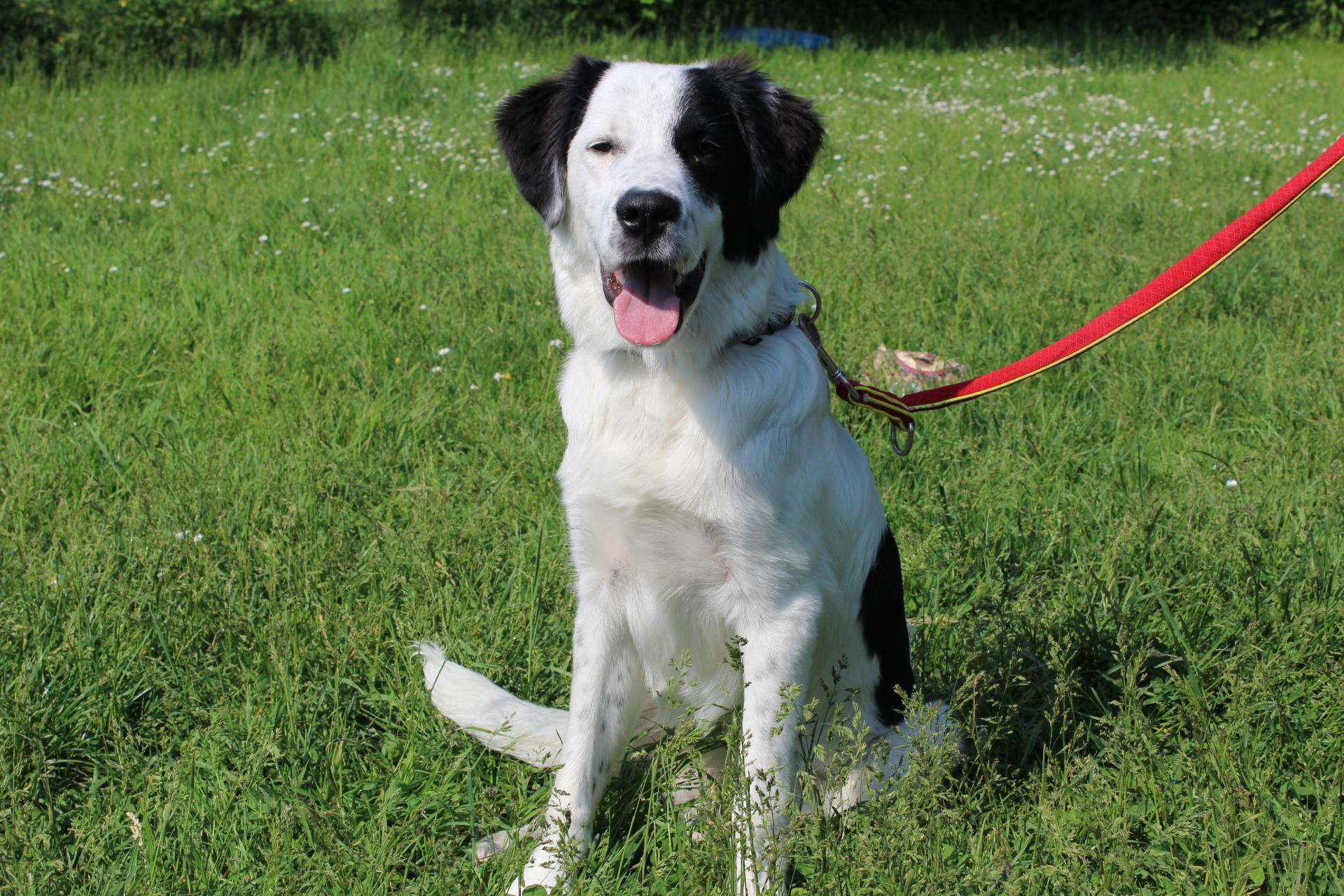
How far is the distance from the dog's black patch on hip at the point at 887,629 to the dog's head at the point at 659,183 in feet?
2.01

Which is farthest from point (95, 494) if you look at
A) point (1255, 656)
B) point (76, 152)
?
point (76, 152)

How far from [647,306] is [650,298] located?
0.02 meters

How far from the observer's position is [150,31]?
28.7 feet

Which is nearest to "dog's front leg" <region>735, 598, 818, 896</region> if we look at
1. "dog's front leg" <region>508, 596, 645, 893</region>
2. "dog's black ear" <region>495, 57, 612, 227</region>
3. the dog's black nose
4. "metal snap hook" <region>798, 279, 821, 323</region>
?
"dog's front leg" <region>508, 596, 645, 893</region>

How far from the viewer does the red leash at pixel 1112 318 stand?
2.26 m

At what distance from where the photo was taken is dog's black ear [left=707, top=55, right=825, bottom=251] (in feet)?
7.53

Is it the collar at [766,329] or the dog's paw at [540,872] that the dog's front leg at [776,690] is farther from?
the collar at [766,329]

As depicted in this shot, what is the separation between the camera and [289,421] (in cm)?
368

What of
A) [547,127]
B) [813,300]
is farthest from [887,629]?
[547,127]

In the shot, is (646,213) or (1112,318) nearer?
(646,213)

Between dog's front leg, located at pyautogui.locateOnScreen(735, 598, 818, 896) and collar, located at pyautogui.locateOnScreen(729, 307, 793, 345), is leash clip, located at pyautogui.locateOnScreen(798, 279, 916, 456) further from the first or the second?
dog's front leg, located at pyautogui.locateOnScreen(735, 598, 818, 896)

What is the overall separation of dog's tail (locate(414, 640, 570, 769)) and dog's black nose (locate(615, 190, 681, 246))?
41.2 inches

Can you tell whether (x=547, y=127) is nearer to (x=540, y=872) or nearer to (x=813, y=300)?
(x=813, y=300)

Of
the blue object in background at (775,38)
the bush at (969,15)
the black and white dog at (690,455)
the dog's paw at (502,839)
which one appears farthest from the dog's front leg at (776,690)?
the blue object in background at (775,38)
